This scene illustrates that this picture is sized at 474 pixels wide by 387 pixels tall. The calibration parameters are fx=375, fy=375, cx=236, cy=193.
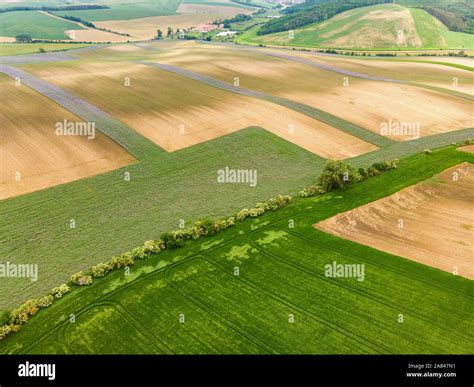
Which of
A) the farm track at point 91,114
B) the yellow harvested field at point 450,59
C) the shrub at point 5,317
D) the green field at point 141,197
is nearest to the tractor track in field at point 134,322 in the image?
the green field at point 141,197

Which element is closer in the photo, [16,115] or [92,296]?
[92,296]

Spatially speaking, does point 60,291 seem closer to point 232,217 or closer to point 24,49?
point 232,217

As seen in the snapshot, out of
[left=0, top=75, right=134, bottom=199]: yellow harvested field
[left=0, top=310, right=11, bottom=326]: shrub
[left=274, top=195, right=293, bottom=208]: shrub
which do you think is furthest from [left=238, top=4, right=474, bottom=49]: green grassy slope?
[left=0, top=310, right=11, bottom=326]: shrub

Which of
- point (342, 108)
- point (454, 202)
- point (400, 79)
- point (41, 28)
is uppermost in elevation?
point (41, 28)

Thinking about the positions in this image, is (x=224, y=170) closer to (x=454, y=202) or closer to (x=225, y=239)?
(x=225, y=239)

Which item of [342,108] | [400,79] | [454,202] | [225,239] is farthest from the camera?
[400,79]

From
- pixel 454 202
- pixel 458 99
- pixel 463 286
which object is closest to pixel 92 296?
pixel 463 286

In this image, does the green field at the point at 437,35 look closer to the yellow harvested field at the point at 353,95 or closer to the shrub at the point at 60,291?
the yellow harvested field at the point at 353,95
